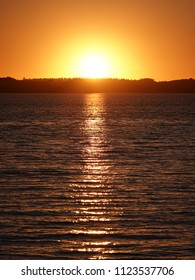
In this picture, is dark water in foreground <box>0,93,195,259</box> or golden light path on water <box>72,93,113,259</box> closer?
dark water in foreground <box>0,93,195,259</box>

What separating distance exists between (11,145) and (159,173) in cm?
3014

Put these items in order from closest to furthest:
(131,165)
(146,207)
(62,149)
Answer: (146,207) < (131,165) < (62,149)

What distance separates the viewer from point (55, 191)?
48.4 m

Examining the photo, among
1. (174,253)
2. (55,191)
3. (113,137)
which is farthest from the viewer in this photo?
(113,137)

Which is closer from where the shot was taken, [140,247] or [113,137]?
[140,247]

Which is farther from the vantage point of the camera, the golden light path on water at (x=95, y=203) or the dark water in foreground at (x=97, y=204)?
the golden light path on water at (x=95, y=203)

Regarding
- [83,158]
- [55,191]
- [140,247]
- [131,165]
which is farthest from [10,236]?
[83,158]

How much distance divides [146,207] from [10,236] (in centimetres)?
951

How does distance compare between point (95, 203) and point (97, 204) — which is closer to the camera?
point (97, 204)

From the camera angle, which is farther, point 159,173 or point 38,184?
point 159,173

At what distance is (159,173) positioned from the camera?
190 feet

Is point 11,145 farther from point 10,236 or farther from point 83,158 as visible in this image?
point 10,236
